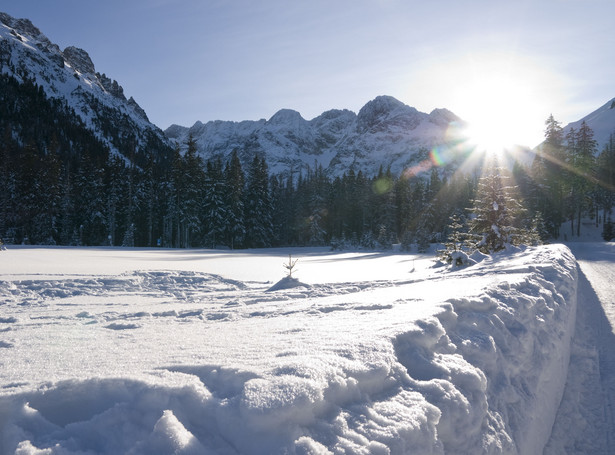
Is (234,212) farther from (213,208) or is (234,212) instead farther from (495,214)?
(495,214)

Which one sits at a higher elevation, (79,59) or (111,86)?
(79,59)

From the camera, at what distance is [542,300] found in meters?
5.68

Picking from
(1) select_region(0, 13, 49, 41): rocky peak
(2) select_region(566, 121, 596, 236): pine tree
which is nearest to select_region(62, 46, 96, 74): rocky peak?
(1) select_region(0, 13, 49, 41): rocky peak

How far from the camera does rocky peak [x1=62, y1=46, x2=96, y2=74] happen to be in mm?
141812

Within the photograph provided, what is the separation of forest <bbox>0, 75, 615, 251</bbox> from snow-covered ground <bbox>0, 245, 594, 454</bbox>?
16398 mm

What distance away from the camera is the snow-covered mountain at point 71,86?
103125 mm

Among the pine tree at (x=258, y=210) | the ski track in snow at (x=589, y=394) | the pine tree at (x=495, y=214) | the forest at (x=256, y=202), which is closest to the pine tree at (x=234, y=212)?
the forest at (x=256, y=202)

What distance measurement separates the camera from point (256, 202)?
4366cm

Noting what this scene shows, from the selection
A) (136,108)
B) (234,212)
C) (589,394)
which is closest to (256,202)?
(234,212)

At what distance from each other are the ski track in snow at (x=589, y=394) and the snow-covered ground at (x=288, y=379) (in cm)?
16

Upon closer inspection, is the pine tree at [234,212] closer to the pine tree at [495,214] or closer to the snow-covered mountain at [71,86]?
the pine tree at [495,214]

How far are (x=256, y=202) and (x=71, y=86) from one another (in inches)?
4210

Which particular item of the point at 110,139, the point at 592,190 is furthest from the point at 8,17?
the point at 592,190

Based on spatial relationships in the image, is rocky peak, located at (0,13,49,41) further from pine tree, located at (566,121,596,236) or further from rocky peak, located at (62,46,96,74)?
pine tree, located at (566,121,596,236)
